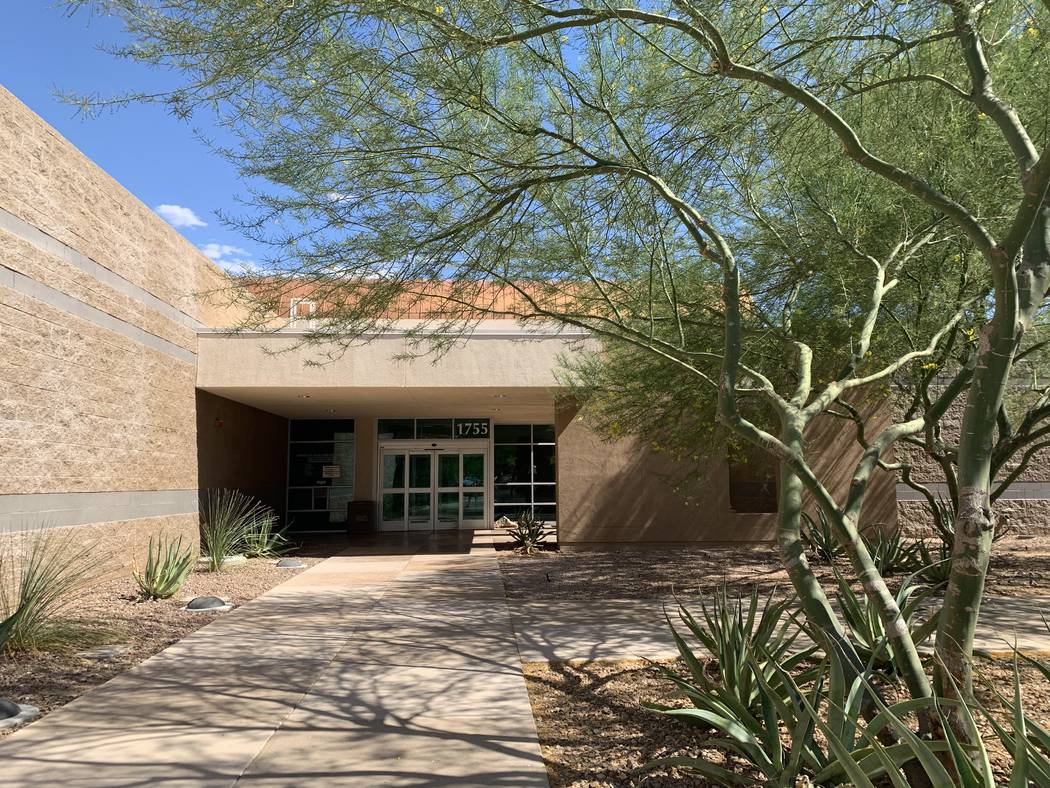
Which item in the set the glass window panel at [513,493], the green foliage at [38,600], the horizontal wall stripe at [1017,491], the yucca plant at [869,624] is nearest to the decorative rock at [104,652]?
the green foliage at [38,600]

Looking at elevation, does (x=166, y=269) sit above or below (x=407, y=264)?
above

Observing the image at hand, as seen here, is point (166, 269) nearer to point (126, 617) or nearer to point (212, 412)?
point (212, 412)

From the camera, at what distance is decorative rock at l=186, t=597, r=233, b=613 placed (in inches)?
389

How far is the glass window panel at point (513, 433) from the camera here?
950 inches

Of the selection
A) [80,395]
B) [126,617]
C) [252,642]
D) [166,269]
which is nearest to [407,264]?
[252,642]

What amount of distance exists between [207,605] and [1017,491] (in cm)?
1925

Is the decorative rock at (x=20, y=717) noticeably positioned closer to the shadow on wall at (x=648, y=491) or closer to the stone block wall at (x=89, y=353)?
the stone block wall at (x=89, y=353)

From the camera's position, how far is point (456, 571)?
13625 mm

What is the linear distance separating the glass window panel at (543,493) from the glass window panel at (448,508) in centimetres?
237

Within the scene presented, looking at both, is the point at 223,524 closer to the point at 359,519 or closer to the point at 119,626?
the point at 119,626

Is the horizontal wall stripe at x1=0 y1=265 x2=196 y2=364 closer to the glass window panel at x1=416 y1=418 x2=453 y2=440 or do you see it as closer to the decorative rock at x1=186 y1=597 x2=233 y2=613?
the decorative rock at x1=186 y1=597 x2=233 y2=613

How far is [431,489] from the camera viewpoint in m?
23.7

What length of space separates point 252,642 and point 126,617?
2.51 m

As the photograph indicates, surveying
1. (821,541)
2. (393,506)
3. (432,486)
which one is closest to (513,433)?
(432,486)
